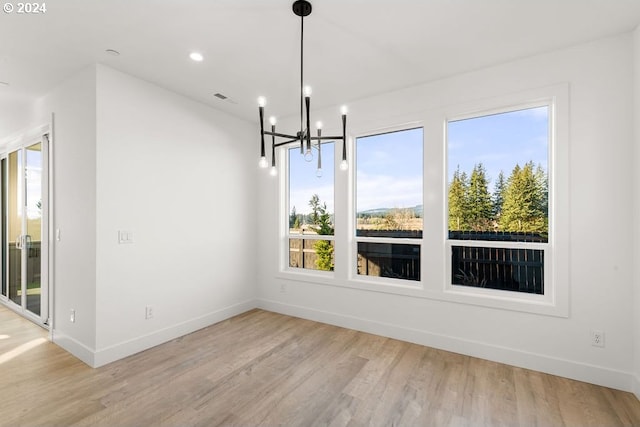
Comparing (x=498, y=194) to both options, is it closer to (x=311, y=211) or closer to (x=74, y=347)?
(x=311, y=211)

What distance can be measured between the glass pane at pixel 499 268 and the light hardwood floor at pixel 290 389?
0.76m

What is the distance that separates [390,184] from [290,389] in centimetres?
247

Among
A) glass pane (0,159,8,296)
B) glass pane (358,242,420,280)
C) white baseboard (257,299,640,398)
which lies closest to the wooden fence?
glass pane (358,242,420,280)

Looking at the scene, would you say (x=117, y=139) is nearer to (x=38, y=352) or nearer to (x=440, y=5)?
(x=38, y=352)

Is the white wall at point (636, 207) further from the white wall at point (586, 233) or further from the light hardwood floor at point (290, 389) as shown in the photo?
the light hardwood floor at point (290, 389)

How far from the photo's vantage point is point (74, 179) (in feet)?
9.94

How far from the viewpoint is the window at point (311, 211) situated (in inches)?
165

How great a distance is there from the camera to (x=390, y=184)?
3.73m

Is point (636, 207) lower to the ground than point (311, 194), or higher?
lower

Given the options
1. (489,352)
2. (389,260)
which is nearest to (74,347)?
(389,260)

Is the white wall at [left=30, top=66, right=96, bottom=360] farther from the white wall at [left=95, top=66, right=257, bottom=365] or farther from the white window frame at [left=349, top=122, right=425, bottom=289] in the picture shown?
the white window frame at [left=349, top=122, right=425, bottom=289]

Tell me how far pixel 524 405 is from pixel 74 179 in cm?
447

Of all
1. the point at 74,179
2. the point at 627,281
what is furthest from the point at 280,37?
the point at 627,281

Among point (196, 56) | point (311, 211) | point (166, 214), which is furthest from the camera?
point (311, 211)
